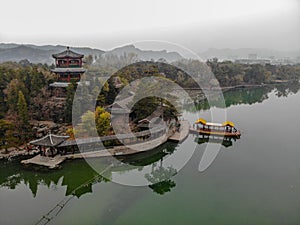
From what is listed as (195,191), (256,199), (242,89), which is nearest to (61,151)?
(195,191)

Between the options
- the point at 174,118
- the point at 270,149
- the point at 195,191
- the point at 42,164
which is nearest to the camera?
the point at 195,191

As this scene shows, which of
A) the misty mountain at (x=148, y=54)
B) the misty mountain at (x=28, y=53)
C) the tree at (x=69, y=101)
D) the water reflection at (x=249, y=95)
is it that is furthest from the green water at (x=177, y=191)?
the misty mountain at (x=28, y=53)

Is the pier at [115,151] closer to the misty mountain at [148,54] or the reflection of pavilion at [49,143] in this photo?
the reflection of pavilion at [49,143]

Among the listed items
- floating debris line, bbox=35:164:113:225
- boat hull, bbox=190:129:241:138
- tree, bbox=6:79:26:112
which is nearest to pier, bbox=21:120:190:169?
boat hull, bbox=190:129:241:138

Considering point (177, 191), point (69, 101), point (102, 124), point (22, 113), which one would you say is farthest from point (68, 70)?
point (177, 191)

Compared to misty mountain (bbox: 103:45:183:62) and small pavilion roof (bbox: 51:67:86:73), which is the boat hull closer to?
small pavilion roof (bbox: 51:67:86:73)

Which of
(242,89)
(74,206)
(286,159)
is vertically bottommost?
(74,206)

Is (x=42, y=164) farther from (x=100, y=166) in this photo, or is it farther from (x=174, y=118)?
(x=174, y=118)
